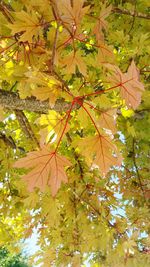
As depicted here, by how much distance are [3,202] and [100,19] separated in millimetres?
1755

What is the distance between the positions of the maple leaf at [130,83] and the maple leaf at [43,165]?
242mm

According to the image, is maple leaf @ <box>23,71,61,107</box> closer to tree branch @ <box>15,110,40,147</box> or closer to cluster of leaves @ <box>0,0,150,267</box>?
cluster of leaves @ <box>0,0,150,267</box>

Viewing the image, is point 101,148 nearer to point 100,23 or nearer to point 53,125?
point 53,125

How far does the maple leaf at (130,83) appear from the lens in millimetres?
841

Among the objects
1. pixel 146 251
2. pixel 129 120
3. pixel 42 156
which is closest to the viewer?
pixel 42 156

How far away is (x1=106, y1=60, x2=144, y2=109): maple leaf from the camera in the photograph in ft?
2.76

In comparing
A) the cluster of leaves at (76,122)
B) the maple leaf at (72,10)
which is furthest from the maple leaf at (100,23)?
the maple leaf at (72,10)

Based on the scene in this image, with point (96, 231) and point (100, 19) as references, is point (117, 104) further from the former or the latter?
point (96, 231)

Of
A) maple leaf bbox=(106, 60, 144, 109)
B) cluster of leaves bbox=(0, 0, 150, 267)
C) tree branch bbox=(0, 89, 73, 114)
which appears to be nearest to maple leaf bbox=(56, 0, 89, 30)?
cluster of leaves bbox=(0, 0, 150, 267)

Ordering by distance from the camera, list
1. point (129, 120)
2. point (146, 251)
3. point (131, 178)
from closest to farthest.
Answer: point (146, 251), point (129, 120), point (131, 178)

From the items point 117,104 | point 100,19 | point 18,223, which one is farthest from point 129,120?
point 18,223

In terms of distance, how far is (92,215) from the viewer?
8.16ft

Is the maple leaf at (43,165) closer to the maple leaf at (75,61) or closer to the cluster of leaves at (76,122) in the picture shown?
the cluster of leaves at (76,122)

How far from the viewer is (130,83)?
2.79ft
